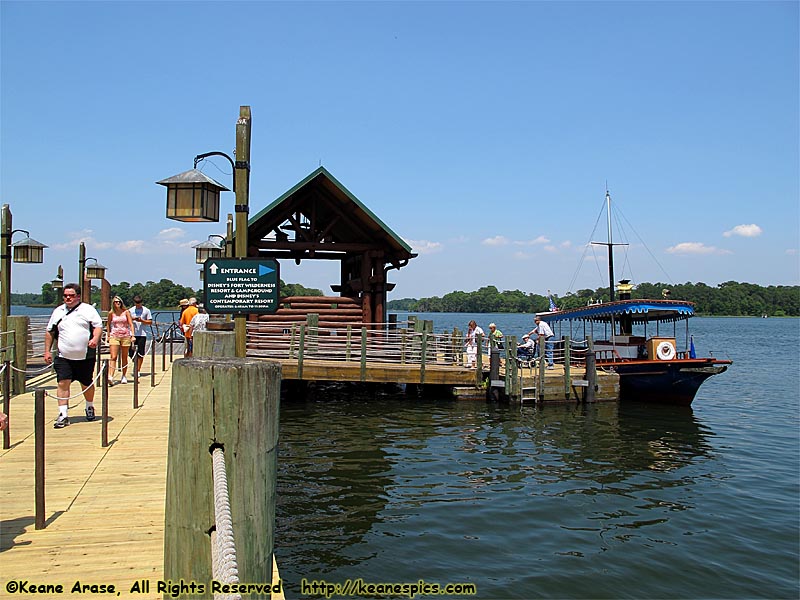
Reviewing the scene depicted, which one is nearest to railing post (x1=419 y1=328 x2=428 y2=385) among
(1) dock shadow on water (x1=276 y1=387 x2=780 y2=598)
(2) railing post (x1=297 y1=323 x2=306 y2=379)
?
(1) dock shadow on water (x1=276 y1=387 x2=780 y2=598)

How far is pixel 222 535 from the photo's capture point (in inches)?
95.9

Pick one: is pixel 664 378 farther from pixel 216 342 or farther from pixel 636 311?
pixel 216 342

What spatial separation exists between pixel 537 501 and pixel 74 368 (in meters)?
7.61

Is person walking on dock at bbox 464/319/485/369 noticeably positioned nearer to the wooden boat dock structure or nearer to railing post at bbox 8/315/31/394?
the wooden boat dock structure

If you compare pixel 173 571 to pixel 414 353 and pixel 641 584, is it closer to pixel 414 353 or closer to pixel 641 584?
pixel 641 584

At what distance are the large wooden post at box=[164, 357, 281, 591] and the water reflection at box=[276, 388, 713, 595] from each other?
16.7ft

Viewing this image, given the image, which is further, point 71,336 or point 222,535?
point 71,336

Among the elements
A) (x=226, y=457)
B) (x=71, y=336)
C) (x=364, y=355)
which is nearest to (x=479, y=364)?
(x=364, y=355)

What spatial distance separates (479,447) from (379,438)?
2.30 meters

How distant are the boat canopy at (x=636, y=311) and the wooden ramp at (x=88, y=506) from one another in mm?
17412

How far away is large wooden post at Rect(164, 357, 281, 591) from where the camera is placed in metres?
2.81

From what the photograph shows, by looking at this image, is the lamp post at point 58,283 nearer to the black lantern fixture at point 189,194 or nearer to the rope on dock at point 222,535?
the black lantern fixture at point 189,194

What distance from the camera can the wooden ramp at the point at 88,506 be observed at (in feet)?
15.5

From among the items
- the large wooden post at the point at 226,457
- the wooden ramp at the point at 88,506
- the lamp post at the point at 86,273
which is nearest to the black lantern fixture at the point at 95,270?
the lamp post at the point at 86,273
